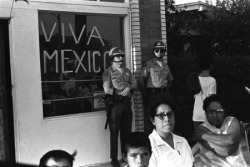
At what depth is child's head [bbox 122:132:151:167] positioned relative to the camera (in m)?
2.99

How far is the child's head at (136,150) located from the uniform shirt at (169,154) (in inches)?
17.0

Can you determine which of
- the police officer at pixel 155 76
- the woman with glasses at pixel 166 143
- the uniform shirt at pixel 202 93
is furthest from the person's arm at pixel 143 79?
the woman with glasses at pixel 166 143

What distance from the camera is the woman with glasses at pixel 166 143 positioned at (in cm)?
354

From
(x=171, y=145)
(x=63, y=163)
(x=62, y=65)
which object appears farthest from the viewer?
(x=62, y=65)

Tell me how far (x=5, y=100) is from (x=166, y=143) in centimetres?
297

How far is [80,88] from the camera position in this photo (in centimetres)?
655

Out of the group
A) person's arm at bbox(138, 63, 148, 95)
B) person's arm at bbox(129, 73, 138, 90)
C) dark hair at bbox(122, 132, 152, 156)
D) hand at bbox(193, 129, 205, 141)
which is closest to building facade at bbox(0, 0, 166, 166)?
person's arm at bbox(138, 63, 148, 95)

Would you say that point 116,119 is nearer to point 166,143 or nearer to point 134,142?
point 166,143

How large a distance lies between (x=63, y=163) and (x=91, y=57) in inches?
162

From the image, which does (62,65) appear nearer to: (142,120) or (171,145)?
(142,120)

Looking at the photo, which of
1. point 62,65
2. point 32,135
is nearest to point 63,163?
point 32,135

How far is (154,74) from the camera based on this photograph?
6.61m

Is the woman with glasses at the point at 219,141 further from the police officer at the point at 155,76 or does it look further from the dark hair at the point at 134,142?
the police officer at the point at 155,76

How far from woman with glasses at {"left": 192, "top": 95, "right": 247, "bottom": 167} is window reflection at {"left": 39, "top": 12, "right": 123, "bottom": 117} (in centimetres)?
290
